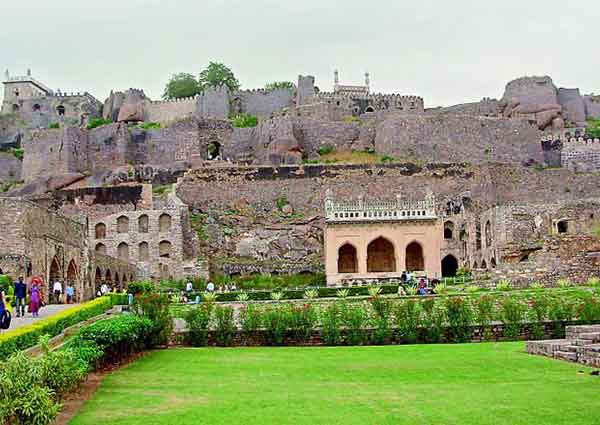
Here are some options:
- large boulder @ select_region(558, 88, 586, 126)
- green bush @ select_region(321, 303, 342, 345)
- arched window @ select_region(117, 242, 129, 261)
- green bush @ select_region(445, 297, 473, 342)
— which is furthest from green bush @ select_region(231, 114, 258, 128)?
green bush @ select_region(445, 297, 473, 342)

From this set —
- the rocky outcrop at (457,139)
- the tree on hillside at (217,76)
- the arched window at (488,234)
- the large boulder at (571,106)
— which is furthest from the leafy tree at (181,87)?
the arched window at (488,234)

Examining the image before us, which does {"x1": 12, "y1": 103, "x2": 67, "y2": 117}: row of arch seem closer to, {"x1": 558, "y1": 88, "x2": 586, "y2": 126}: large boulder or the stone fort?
the stone fort

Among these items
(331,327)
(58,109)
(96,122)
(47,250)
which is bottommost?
(331,327)

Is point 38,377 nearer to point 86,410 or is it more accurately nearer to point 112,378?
point 86,410

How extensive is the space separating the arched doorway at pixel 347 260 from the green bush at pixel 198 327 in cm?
2749

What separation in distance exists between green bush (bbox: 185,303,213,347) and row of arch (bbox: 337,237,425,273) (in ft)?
88.4

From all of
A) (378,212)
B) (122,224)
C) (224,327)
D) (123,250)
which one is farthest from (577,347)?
(122,224)

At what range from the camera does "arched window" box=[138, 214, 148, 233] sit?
57562 mm

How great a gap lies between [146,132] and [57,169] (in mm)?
8332

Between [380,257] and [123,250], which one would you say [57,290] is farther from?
[380,257]

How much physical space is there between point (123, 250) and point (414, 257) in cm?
2029

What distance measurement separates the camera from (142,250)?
57.2 m

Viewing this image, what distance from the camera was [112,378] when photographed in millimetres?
16500

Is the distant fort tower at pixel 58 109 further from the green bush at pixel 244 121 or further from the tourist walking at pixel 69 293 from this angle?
the tourist walking at pixel 69 293
